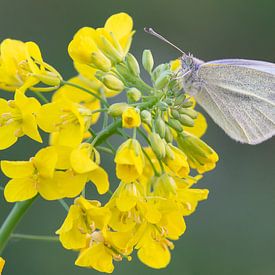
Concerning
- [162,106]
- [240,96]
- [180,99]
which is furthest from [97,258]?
[240,96]

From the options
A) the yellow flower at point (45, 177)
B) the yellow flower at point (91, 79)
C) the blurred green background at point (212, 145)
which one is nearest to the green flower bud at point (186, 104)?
the yellow flower at point (91, 79)

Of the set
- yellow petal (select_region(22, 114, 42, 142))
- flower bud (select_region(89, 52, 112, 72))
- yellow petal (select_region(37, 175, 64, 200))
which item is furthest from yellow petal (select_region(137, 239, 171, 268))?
flower bud (select_region(89, 52, 112, 72))

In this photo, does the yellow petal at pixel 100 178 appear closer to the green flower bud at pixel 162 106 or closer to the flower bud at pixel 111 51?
the green flower bud at pixel 162 106

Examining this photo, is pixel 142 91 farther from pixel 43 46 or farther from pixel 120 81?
pixel 43 46

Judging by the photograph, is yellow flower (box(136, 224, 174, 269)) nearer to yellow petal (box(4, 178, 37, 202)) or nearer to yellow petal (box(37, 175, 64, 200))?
yellow petal (box(37, 175, 64, 200))

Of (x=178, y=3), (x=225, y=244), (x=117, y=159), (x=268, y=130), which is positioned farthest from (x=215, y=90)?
(x=178, y=3)

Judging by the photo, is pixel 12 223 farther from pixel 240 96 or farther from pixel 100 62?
pixel 240 96
